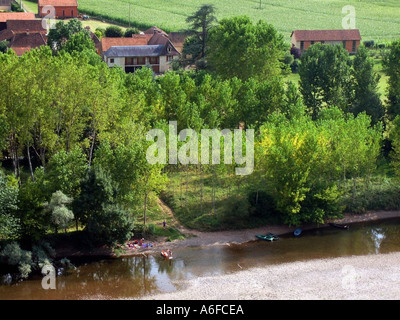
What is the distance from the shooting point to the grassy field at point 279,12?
16412cm

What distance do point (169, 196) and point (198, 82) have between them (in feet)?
87.1

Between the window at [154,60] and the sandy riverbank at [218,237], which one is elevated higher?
the window at [154,60]

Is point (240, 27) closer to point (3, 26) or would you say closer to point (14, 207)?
point (14, 207)

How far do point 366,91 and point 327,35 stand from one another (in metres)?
Answer: 52.2

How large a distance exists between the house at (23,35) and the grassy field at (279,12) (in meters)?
30.1

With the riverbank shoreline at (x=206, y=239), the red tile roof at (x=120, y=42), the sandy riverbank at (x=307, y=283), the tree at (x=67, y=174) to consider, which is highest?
the red tile roof at (x=120, y=42)

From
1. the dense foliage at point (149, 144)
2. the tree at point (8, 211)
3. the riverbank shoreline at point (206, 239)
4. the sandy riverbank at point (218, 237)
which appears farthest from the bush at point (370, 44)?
the tree at point (8, 211)

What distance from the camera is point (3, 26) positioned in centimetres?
14812

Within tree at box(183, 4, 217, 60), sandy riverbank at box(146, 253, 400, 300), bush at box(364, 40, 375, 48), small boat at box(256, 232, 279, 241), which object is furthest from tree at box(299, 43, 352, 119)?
bush at box(364, 40, 375, 48)

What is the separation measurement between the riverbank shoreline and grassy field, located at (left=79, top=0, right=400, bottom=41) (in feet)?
299

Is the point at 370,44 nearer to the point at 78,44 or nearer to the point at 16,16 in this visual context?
the point at 78,44

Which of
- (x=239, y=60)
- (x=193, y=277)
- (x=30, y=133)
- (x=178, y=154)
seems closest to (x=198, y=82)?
(x=239, y=60)
